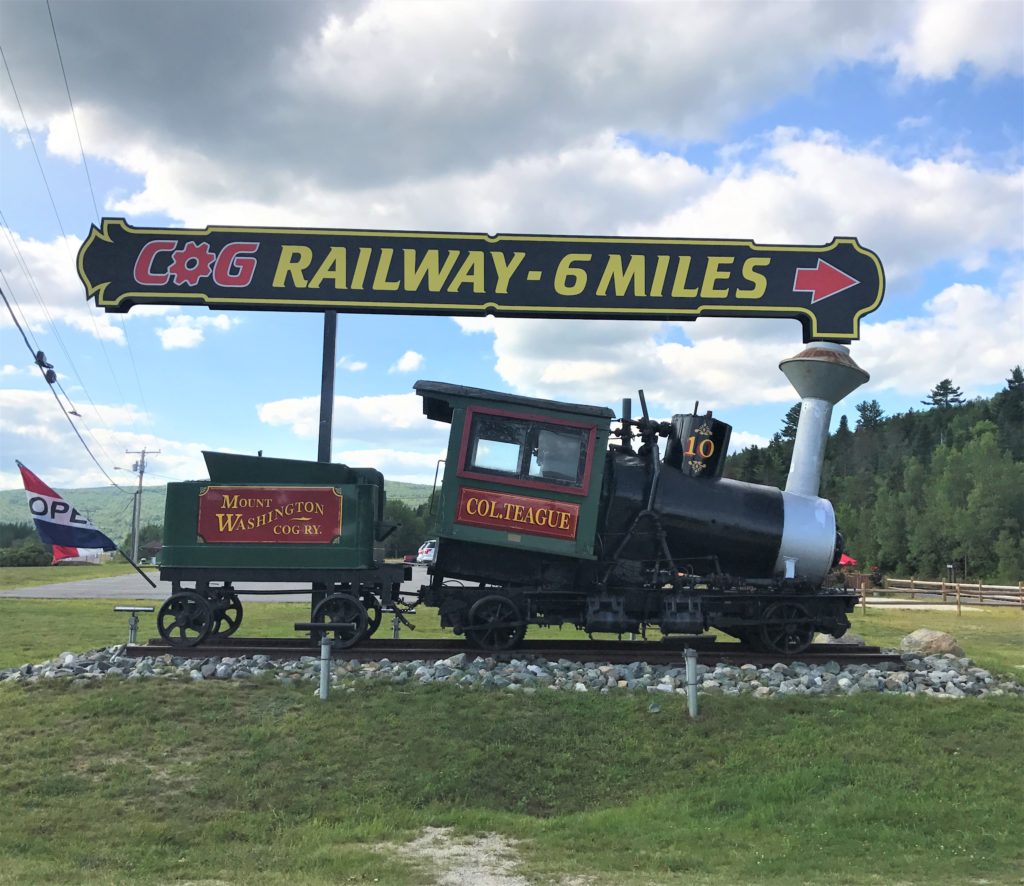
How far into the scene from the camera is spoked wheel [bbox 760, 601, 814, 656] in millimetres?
11430

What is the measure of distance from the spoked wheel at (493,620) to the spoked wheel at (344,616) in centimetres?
143

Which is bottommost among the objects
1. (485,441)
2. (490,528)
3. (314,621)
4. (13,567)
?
(13,567)

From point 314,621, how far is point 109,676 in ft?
8.29

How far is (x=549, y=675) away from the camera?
9945mm

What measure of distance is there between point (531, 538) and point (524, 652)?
1.45 metres

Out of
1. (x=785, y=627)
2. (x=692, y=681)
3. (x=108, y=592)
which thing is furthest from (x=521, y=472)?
(x=108, y=592)

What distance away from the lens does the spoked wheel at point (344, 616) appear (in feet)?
36.8

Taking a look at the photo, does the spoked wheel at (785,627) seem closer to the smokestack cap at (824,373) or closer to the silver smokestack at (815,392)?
the silver smokestack at (815,392)

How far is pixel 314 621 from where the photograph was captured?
1130 cm

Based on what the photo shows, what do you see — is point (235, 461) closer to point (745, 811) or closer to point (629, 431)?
point (629, 431)

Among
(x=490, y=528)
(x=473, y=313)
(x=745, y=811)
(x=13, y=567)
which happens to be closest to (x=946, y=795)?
(x=745, y=811)

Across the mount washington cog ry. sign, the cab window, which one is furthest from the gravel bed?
the mount washington cog ry. sign

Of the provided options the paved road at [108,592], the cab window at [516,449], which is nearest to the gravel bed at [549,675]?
the cab window at [516,449]

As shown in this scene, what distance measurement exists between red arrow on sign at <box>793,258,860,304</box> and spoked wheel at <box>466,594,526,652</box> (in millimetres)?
7317
